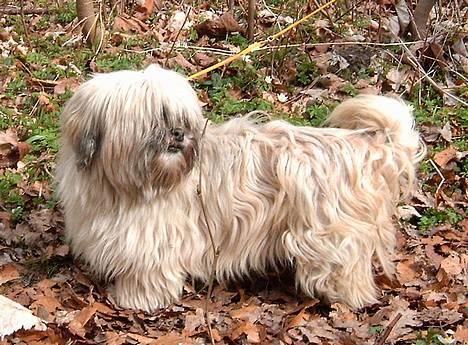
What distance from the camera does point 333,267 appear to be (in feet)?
14.5

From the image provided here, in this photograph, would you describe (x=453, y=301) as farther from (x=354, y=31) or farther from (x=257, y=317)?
(x=354, y=31)

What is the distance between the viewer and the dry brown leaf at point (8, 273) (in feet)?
15.1

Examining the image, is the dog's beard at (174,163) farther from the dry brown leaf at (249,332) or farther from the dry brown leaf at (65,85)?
the dry brown leaf at (65,85)

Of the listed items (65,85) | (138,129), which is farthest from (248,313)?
(65,85)

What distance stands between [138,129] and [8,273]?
134 cm

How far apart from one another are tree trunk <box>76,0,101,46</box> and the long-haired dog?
10.2ft

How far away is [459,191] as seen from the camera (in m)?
5.70

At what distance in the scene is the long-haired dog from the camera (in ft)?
13.8

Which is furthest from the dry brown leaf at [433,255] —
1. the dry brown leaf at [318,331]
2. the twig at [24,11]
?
the twig at [24,11]

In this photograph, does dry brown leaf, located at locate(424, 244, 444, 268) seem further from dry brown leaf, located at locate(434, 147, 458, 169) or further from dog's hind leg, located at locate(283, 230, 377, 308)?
dry brown leaf, located at locate(434, 147, 458, 169)

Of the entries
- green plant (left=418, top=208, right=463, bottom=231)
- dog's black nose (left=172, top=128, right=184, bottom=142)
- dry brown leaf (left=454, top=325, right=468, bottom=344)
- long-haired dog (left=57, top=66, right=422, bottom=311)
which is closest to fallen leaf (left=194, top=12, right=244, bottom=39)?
green plant (left=418, top=208, right=463, bottom=231)

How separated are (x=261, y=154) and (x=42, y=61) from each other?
3.31m

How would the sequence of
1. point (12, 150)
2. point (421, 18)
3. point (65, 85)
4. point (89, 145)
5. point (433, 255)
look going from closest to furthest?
point (89, 145), point (433, 255), point (12, 150), point (65, 85), point (421, 18)

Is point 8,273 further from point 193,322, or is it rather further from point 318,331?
point 318,331
